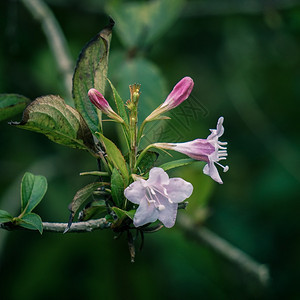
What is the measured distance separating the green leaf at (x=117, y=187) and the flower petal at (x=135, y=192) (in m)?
0.05

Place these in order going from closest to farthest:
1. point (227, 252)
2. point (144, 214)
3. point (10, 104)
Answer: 1. point (144, 214)
2. point (10, 104)
3. point (227, 252)

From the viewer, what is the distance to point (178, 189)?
1.03 meters

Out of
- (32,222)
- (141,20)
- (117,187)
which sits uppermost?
(141,20)

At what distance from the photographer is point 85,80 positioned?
117 centimetres

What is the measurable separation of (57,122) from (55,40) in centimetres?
115

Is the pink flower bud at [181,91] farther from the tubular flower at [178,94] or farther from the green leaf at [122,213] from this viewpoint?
the green leaf at [122,213]

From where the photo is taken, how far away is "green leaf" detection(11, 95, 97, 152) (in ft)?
3.31


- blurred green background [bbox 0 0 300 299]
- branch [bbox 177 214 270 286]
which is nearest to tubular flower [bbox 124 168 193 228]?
branch [bbox 177 214 270 286]

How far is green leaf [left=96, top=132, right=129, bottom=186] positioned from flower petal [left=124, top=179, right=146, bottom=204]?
67 mm

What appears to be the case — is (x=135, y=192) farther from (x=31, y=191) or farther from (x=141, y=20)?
(x=141, y=20)

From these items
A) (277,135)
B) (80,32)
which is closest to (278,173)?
(277,135)

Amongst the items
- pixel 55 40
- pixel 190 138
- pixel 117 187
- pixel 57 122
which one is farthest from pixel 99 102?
pixel 190 138

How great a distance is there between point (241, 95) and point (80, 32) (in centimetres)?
128

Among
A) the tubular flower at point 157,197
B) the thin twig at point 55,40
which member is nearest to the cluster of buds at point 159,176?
the tubular flower at point 157,197
